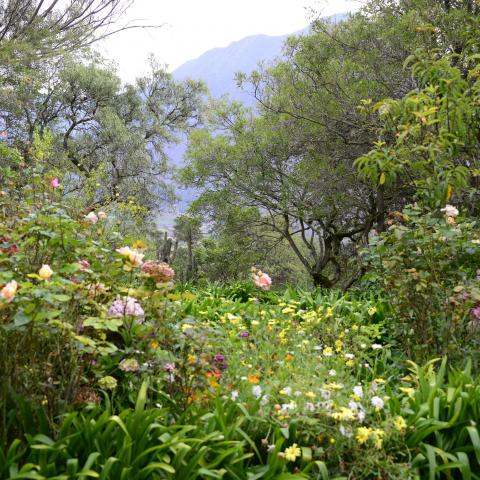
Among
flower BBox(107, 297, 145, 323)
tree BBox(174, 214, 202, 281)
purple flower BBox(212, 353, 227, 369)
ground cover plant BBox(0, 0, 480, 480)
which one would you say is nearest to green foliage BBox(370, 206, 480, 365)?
ground cover plant BBox(0, 0, 480, 480)

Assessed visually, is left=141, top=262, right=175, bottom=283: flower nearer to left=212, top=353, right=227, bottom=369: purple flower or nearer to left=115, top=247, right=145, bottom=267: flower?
left=115, top=247, right=145, bottom=267: flower

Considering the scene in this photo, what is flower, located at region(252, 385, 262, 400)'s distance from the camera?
244 centimetres

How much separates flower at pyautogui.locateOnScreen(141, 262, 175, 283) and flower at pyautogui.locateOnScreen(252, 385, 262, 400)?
67cm

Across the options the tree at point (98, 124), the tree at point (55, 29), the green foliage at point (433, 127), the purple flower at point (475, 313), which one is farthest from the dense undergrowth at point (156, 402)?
the tree at point (98, 124)

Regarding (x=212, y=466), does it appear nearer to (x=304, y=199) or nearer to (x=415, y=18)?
(x=415, y=18)

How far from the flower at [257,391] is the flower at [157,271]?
67cm

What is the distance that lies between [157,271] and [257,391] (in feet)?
2.46

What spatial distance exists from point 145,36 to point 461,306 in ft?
19.2

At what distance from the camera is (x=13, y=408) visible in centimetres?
222

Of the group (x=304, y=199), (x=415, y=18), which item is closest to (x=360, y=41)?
(x=415, y=18)

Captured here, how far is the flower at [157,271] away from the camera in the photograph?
2418 mm

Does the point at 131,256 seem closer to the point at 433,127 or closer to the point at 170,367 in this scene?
the point at 170,367

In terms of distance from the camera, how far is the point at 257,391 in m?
2.45

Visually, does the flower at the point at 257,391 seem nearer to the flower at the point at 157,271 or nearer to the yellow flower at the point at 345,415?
the yellow flower at the point at 345,415
